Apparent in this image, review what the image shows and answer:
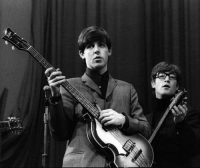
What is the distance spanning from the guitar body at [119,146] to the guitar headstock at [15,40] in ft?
2.04

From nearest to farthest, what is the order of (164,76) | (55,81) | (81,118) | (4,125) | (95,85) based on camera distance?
(55,81)
(81,118)
(95,85)
(164,76)
(4,125)

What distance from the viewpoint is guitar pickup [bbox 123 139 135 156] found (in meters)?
2.30

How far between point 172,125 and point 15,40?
1.23 meters

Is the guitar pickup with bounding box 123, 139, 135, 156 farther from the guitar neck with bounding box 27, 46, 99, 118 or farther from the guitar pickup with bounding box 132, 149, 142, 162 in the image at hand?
the guitar neck with bounding box 27, 46, 99, 118

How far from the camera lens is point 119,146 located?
2.28 m

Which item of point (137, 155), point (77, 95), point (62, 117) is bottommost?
point (137, 155)

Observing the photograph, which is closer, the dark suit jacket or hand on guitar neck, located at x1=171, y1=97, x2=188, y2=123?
the dark suit jacket

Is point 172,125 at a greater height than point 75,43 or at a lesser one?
lesser

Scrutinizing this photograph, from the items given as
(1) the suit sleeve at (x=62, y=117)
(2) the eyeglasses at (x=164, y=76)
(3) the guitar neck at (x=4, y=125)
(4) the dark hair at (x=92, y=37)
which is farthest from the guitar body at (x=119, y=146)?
(3) the guitar neck at (x=4, y=125)

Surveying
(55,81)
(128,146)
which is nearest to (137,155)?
(128,146)

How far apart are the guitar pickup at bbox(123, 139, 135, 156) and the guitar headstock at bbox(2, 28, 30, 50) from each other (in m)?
0.84

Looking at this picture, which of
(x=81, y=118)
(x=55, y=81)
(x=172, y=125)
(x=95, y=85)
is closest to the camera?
(x=55, y=81)

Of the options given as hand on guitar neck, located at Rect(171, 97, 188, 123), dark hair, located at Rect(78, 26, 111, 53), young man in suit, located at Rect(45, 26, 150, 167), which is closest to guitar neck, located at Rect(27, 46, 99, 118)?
young man in suit, located at Rect(45, 26, 150, 167)

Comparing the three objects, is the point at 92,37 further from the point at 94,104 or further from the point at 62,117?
the point at 62,117
